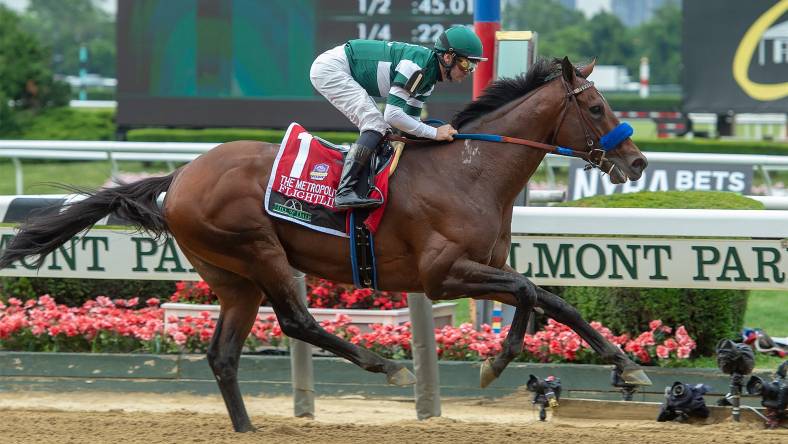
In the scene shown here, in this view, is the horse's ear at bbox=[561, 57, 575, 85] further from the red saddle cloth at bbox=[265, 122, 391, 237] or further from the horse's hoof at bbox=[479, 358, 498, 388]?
the horse's hoof at bbox=[479, 358, 498, 388]

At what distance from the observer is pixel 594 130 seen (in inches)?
218

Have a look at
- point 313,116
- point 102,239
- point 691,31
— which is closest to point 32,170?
point 313,116

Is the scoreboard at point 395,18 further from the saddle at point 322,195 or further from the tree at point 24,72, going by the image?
the tree at point 24,72

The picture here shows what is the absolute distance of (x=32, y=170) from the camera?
18516 millimetres

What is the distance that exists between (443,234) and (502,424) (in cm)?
112

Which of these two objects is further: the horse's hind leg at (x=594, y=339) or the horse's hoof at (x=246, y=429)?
the horse's hoof at (x=246, y=429)

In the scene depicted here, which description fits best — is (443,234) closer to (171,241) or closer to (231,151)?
(231,151)

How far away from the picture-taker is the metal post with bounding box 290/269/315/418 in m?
6.28

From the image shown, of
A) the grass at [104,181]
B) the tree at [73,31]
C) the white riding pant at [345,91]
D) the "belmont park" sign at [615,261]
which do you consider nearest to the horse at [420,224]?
the white riding pant at [345,91]

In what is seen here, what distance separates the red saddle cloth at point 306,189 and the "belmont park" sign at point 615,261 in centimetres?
112

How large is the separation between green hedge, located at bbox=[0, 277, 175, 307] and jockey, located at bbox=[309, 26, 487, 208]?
2.54 m

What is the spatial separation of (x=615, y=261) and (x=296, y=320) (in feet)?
5.86

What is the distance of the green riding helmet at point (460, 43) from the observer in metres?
5.46

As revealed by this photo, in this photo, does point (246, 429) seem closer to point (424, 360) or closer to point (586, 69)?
point (424, 360)
